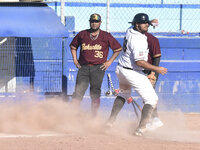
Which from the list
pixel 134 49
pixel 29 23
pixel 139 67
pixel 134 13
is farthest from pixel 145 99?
pixel 134 13

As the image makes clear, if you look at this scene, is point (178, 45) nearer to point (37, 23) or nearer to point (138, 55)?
point (37, 23)

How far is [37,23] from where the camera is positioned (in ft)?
35.0

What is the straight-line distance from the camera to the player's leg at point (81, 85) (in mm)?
8711

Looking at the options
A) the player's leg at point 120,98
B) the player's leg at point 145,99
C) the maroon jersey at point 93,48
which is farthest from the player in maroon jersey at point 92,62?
the player's leg at point 145,99

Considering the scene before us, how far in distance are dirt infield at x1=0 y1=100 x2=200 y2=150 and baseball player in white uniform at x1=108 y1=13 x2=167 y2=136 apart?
53 centimetres

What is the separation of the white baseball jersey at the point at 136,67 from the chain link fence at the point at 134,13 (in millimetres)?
4546

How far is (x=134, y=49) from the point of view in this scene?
7445mm

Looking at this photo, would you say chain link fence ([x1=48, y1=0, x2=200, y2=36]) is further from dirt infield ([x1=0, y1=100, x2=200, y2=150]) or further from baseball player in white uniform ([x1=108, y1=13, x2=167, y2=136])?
baseball player in white uniform ([x1=108, y1=13, x2=167, y2=136])

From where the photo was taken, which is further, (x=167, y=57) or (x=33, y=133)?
(x=167, y=57)

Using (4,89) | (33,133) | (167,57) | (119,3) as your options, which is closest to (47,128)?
(33,133)

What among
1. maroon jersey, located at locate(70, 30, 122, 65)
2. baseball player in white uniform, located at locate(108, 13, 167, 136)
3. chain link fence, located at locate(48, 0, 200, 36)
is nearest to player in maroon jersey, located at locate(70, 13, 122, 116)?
maroon jersey, located at locate(70, 30, 122, 65)

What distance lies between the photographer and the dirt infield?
6752 millimetres

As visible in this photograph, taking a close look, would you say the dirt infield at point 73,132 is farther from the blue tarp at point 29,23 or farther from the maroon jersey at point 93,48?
the blue tarp at point 29,23

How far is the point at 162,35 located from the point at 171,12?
1.87m
